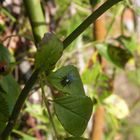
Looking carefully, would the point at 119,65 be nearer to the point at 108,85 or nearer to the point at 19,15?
the point at 108,85

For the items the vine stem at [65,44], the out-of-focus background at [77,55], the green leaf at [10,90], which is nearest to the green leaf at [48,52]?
the vine stem at [65,44]

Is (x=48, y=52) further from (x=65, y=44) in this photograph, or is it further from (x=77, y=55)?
(x=77, y=55)

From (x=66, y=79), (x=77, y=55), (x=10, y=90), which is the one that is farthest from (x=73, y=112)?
(x=77, y=55)

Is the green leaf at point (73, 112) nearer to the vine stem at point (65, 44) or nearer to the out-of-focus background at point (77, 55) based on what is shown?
the vine stem at point (65, 44)

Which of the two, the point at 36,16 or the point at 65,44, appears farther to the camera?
the point at 36,16

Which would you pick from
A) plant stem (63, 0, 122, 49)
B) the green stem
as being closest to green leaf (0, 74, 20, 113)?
the green stem

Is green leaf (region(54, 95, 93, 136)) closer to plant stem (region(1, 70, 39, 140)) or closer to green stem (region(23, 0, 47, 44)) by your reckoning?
plant stem (region(1, 70, 39, 140))

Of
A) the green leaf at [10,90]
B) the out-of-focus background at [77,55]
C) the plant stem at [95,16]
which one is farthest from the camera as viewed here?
the out-of-focus background at [77,55]

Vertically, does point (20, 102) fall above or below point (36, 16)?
below
